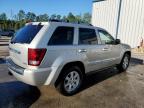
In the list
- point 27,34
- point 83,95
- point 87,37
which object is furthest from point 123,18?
point 27,34

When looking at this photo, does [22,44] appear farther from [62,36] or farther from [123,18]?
[123,18]

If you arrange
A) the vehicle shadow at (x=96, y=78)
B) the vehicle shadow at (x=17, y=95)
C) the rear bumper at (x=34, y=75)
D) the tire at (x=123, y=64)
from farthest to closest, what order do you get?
1. the tire at (x=123, y=64)
2. the vehicle shadow at (x=96, y=78)
3. the vehicle shadow at (x=17, y=95)
4. the rear bumper at (x=34, y=75)

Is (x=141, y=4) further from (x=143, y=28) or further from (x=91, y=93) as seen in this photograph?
(x=91, y=93)

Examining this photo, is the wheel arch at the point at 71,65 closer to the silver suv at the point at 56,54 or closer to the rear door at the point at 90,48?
the silver suv at the point at 56,54

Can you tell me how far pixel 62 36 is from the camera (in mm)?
4906

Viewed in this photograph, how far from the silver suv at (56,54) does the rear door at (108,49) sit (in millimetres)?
126

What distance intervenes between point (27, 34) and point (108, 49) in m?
2.89

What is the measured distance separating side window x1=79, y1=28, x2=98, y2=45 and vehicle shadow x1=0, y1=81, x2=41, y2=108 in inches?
71.3

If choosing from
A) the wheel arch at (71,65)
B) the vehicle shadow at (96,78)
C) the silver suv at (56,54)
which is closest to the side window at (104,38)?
the silver suv at (56,54)

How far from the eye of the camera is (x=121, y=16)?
1908cm

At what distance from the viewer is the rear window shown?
460 centimetres

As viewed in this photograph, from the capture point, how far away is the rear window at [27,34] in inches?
181

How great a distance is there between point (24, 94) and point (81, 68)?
1.64 m

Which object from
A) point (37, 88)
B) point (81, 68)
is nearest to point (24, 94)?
point (37, 88)
